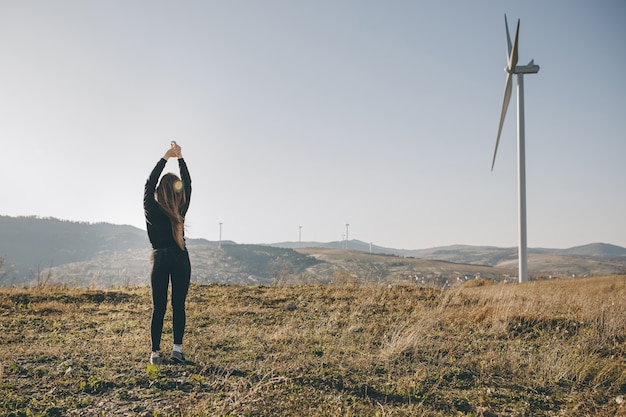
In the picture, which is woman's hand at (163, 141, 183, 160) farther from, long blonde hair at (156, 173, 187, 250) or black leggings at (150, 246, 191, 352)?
black leggings at (150, 246, 191, 352)

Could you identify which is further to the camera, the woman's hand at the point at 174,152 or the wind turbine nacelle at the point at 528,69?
the wind turbine nacelle at the point at 528,69

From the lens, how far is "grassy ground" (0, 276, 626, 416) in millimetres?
5035

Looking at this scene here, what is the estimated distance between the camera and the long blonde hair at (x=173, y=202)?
19.5 ft

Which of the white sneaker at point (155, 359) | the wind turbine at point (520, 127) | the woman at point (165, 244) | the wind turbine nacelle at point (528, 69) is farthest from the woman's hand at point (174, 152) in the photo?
the wind turbine nacelle at point (528, 69)

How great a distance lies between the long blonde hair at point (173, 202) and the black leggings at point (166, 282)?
0.21m

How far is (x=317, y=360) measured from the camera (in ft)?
22.0

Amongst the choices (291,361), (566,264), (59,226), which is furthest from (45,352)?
(566,264)

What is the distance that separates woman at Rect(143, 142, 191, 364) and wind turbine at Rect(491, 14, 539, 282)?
74.9ft

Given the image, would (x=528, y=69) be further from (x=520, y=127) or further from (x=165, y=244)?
(x=165, y=244)

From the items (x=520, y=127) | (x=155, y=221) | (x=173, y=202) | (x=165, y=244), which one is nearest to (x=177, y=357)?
(x=165, y=244)

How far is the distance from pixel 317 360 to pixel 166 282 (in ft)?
8.65

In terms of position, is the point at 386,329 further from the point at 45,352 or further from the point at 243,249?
the point at 243,249

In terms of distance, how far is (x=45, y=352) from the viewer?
22.2 ft

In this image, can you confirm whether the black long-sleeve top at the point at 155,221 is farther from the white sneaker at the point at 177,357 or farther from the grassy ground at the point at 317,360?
the grassy ground at the point at 317,360
